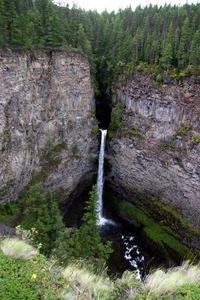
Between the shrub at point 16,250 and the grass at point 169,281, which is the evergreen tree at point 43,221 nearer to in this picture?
the shrub at point 16,250

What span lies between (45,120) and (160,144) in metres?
14.5

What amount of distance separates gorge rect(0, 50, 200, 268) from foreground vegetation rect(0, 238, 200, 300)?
56.5 feet

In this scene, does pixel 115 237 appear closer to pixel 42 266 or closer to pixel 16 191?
pixel 16 191

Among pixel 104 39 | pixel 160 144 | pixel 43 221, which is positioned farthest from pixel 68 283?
pixel 104 39

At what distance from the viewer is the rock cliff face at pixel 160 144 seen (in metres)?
27.5

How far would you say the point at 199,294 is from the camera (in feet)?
21.6

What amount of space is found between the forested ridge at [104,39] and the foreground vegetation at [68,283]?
20.3 meters

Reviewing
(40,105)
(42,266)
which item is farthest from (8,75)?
(42,266)

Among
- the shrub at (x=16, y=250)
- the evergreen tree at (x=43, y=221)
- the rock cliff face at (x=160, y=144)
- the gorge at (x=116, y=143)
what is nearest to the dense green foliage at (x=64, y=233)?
the evergreen tree at (x=43, y=221)

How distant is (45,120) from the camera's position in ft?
89.0

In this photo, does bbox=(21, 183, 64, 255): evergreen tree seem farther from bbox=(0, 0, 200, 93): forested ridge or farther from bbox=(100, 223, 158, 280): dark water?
bbox=(0, 0, 200, 93): forested ridge

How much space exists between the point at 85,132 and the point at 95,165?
545 cm

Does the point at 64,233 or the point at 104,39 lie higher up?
the point at 104,39

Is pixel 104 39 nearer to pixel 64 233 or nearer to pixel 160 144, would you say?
pixel 160 144
